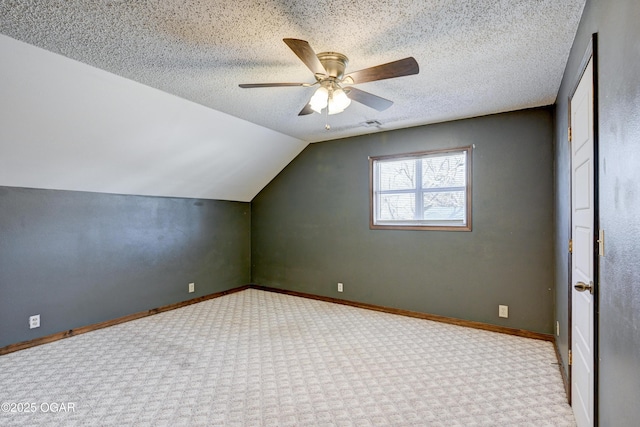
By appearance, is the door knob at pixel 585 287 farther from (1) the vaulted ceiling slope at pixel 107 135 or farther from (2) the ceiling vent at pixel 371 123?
(1) the vaulted ceiling slope at pixel 107 135

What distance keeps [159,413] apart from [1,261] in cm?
223

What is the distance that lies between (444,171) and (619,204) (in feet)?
9.59

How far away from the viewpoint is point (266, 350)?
3170 millimetres

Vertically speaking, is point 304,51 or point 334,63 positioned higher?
point 334,63

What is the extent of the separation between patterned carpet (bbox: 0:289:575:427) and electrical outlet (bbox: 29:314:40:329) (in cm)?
23

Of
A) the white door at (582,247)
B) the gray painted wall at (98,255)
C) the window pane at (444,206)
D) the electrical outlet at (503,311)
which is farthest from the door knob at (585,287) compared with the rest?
the gray painted wall at (98,255)

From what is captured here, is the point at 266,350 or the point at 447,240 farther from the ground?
the point at 447,240

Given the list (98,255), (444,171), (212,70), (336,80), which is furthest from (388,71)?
(98,255)

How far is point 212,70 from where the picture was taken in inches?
102

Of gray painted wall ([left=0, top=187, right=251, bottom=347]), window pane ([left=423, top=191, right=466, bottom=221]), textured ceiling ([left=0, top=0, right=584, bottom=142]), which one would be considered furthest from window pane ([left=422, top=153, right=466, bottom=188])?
gray painted wall ([left=0, top=187, right=251, bottom=347])

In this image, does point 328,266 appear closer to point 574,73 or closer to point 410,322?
point 410,322

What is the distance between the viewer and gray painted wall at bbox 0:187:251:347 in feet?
10.5

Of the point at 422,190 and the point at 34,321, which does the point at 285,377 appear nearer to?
the point at 34,321

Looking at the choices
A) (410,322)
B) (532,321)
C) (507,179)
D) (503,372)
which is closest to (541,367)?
(503,372)
